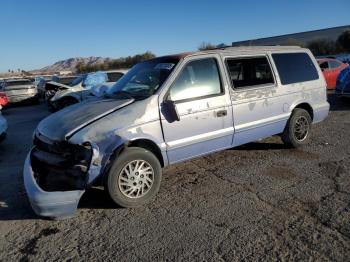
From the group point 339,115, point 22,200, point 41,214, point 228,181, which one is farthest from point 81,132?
point 339,115

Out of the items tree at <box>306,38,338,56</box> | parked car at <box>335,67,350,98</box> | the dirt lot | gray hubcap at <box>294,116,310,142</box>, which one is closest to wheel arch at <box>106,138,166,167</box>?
the dirt lot

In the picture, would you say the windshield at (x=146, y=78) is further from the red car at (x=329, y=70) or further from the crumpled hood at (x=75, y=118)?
the red car at (x=329, y=70)

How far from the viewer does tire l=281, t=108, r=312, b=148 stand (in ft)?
20.9

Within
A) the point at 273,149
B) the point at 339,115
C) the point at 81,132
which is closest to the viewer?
the point at 81,132

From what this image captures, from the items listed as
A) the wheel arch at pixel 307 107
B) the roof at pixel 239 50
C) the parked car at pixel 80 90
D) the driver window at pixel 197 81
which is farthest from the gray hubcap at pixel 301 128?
the parked car at pixel 80 90

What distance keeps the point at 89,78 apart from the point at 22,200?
10544 mm

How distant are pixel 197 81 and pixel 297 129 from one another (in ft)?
8.08

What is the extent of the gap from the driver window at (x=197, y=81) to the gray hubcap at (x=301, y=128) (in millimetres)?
2043

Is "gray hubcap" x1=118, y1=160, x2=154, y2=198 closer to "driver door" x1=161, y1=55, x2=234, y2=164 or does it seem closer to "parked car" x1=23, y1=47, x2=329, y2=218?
"parked car" x1=23, y1=47, x2=329, y2=218

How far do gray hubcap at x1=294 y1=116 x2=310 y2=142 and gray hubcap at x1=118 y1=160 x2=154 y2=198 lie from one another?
319 centimetres

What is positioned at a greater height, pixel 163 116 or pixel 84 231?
pixel 163 116

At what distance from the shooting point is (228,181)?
5129 mm

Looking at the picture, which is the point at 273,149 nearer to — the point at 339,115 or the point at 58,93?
the point at 339,115

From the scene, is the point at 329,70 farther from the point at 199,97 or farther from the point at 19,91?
the point at 19,91
